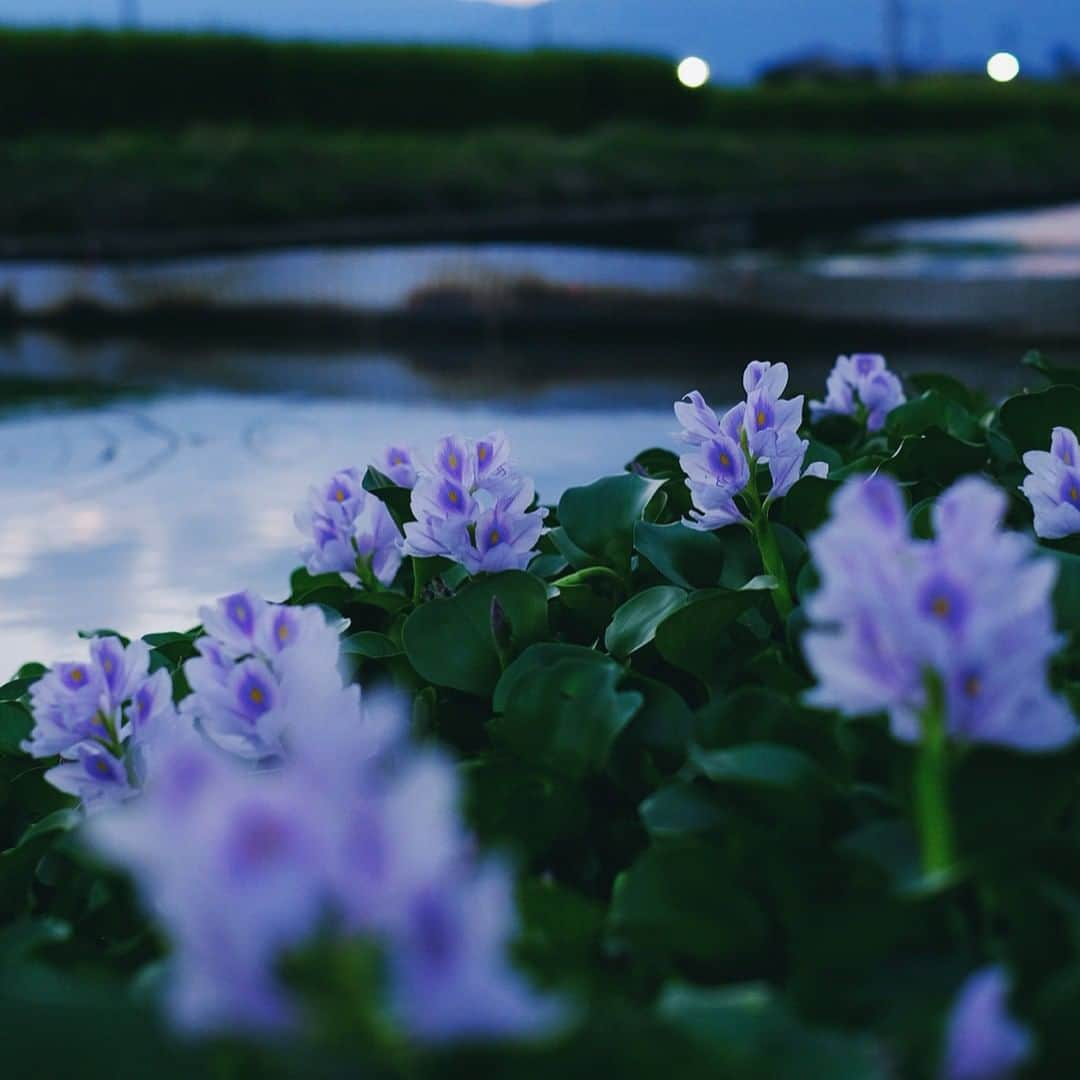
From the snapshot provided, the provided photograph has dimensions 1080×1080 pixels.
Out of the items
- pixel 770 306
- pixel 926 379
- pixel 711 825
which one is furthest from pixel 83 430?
pixel 711 825

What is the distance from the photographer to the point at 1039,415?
64.9 inches

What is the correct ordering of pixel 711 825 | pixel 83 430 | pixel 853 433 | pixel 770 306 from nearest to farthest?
pixel 711 825
pixel 853 433
pixel 83 430
pixel 770 306

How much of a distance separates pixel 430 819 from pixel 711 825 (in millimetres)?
466

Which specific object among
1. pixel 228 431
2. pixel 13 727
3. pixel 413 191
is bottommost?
pixel 13 727

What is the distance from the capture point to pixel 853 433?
209cm

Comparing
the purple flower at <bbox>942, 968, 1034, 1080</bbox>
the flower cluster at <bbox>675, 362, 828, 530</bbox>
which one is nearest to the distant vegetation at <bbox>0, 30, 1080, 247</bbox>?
the flower cluster at <bbox>675, 362, 828, 530</bbox>

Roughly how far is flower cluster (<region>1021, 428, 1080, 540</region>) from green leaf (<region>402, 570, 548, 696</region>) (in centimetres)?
37

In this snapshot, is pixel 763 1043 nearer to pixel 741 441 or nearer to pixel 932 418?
pixel 741 441

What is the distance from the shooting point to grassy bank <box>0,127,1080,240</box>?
10336 mm

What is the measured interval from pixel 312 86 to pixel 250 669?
13.0m

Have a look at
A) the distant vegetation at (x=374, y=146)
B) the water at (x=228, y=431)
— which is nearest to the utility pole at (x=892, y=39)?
the distant vegetation at (x=374, y=146)

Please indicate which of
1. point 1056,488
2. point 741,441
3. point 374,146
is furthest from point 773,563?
point 374,146

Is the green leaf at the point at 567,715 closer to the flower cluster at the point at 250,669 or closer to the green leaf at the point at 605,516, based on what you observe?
the flower cluster at the point at 250,669

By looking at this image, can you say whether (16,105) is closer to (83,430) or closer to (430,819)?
(83,430)
